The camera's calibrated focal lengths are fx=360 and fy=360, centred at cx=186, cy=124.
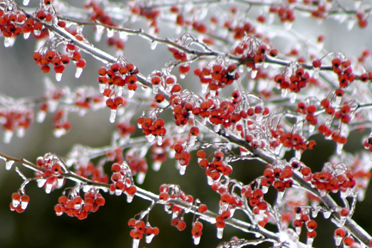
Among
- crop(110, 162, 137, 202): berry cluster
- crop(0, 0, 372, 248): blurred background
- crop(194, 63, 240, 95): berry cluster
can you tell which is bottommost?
crop(0, 0, 372, 248): blurred background

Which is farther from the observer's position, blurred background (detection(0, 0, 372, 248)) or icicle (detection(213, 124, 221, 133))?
blurred background (detection(0, 0, 372, 248))

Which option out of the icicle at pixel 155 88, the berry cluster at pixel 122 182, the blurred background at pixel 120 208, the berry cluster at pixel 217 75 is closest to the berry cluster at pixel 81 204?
the berry cluster at pixel 122 182

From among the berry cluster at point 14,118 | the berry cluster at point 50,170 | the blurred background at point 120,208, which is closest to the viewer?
the berry cluster at point 50,170

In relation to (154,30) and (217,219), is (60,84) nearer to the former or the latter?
(154,30)

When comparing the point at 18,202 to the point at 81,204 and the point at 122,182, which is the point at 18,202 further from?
the point at 122,182

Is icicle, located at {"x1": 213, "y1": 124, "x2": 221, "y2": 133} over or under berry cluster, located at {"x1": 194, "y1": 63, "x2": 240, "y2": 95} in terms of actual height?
under

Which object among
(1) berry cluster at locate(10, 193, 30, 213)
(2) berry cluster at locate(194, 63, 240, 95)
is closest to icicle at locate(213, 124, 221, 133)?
(2) berry cluster at locate(194, 63, 240, 95)

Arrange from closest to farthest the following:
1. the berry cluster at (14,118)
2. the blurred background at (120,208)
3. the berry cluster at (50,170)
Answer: the berry cluster at (50,170)
the berry cluster at (14,118)
the blurred background at (120,208)

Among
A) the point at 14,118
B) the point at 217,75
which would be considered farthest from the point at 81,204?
the point at 14,118

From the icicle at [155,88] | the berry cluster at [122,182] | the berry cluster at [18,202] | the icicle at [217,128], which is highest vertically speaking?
the icicle at [155,88]

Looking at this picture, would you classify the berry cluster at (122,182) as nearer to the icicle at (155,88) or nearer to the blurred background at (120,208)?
the icicle at (155,88)

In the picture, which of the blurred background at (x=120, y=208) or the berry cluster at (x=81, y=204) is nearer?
the berry cluster at (x=81, y=204)

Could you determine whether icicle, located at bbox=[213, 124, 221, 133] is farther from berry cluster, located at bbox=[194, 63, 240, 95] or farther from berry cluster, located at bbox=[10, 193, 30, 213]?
berry cluster, located at bbox=[10, 193, 30, 213]
